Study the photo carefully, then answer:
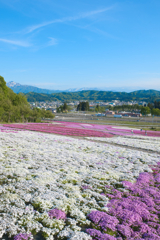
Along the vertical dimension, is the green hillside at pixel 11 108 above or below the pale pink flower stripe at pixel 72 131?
above

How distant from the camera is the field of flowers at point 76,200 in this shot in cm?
847

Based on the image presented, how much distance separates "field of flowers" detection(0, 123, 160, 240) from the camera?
847 cm

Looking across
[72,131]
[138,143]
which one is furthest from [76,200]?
[72,131]

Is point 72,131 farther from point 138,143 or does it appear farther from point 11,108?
point 11,108

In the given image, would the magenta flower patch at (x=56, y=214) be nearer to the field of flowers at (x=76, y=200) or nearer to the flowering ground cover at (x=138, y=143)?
the field of flowers at (x=76, y=200)

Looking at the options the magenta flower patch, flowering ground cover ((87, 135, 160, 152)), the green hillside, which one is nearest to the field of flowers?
the magenta flower patch

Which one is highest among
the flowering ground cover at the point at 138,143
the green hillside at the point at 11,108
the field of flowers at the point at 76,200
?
the green hillside at the point at 11,108

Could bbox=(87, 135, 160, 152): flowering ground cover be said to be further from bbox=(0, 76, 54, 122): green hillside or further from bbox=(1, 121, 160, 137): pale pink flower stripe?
bbox=(0, 76, 54, 122): green hillside

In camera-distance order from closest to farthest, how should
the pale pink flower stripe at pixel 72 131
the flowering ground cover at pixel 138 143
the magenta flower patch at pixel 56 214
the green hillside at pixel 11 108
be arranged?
the magenta flower patch at pixel 56 214 → the flowering ground cover at pixel 138 143 → the pale pink flower stripe at pixel 72 131 → the green hillside at pixel 11 108

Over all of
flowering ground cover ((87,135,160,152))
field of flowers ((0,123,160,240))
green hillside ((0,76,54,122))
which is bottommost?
flowering ground cover ((87,135,160,152))

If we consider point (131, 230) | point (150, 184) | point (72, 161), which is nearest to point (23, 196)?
point (131, 230)

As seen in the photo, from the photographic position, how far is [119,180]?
15.6 meters

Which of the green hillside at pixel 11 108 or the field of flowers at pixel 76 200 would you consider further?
the green hillside at pixel 11 108

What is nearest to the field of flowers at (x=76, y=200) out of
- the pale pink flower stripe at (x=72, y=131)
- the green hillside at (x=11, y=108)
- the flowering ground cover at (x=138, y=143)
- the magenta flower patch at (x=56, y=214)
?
the magenta flower patch at (x=56, y=214)
